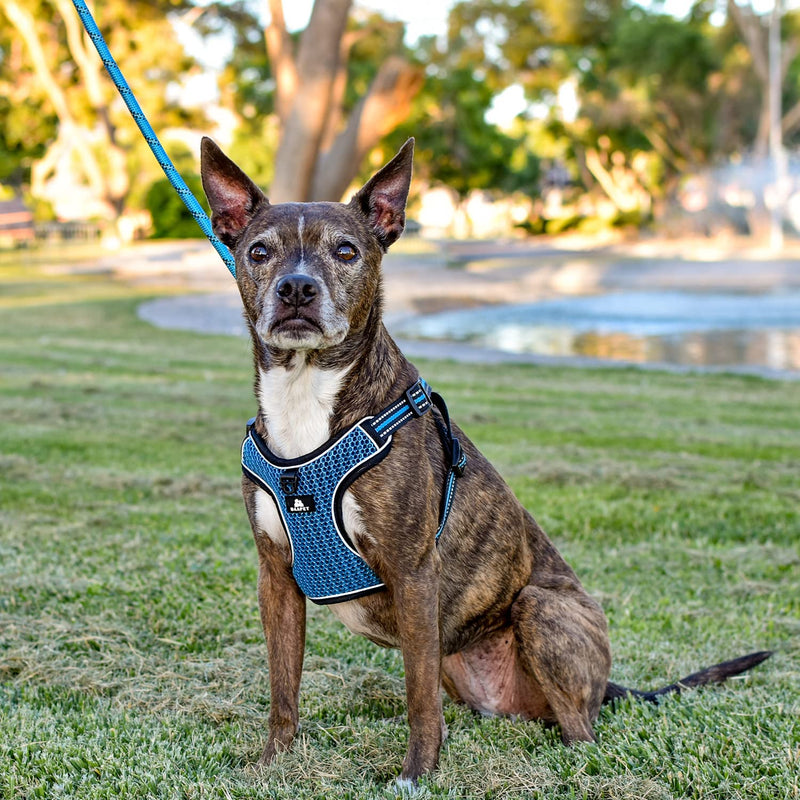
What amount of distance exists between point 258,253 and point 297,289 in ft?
0.87

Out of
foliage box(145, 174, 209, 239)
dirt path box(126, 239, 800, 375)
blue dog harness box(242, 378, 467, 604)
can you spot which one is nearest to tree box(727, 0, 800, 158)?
dirt path box(126, 239, 800, 375)

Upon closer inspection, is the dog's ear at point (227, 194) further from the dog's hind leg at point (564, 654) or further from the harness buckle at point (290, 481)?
the dog's hind leg at point (564, 654)

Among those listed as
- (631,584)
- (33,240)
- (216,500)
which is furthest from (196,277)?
(33,240)

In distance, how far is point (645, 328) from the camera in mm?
17109

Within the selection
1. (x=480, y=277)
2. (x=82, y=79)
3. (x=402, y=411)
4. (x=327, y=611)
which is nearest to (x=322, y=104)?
(x=480, y=277)

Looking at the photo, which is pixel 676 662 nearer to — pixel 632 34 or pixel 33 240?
pixel 632 34

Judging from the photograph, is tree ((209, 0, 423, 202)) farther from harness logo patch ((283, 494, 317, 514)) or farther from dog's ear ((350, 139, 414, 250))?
harness logo patch ((283, 494, 317, 514))

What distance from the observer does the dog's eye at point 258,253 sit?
3.08 metres

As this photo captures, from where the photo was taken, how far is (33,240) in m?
51.8

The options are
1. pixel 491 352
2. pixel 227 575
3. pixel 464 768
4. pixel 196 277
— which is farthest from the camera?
pixel 196 277

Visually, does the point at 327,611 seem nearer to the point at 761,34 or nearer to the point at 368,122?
the point at 368,122

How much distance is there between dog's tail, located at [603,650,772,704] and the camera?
141 inches

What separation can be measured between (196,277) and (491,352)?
1562cm

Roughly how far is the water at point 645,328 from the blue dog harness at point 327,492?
405 inches
